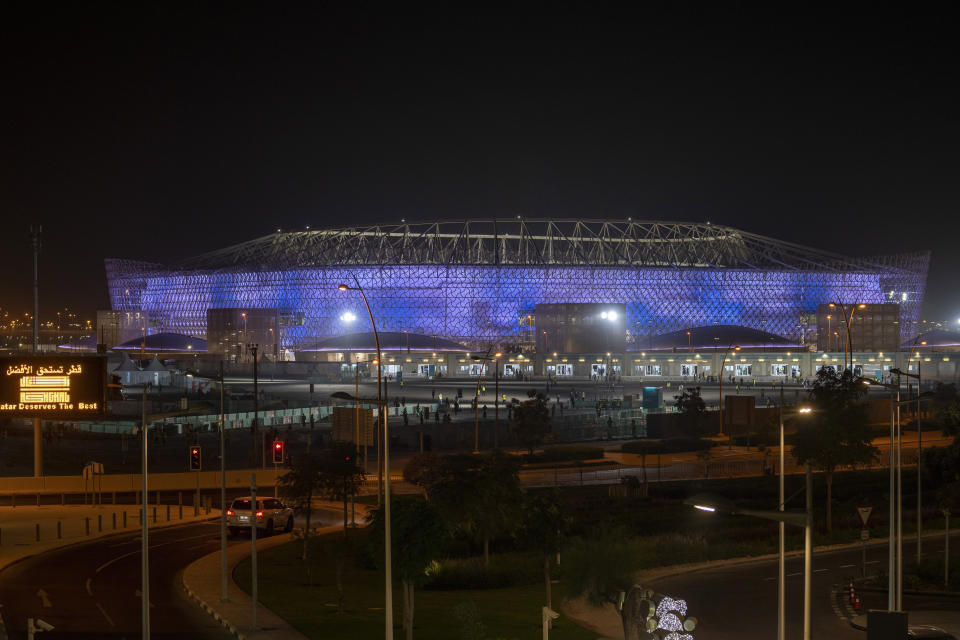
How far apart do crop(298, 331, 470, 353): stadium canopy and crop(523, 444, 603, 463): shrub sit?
70726 millimetres

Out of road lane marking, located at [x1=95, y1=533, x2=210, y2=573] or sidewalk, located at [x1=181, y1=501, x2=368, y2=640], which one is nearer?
sidewalk, located at [x1=181, y1=501, x2=368, y2=640]

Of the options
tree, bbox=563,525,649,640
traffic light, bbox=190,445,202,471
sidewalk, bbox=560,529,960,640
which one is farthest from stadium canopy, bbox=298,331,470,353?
tree, bbox=563,525,649,640

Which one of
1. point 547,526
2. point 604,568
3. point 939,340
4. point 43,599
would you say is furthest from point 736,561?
point 939,340

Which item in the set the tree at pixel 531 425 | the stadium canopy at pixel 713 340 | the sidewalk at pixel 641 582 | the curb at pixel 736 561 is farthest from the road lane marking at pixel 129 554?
the stadium canopy at pixel 713 340

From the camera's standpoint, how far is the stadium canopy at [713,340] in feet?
415

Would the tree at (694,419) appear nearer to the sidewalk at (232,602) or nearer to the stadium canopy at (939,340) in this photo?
the sidewalk at (232,602)

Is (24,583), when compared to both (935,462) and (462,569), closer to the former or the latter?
(462,569)

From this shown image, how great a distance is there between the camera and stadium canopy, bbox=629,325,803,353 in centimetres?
12661

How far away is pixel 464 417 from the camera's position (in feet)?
210

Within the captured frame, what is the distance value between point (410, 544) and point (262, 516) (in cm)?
1399

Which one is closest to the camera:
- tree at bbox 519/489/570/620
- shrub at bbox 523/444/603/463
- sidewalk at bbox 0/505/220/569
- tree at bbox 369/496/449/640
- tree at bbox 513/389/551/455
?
tree at bbox 369/496/449/640

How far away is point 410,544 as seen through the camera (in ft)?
64.3

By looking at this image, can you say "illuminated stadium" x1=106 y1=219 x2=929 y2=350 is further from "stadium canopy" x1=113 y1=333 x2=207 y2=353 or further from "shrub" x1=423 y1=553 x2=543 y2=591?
"shrub" x1=423 y1=553 x2=543 y2=591

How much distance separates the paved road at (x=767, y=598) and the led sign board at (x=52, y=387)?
2250 cm
